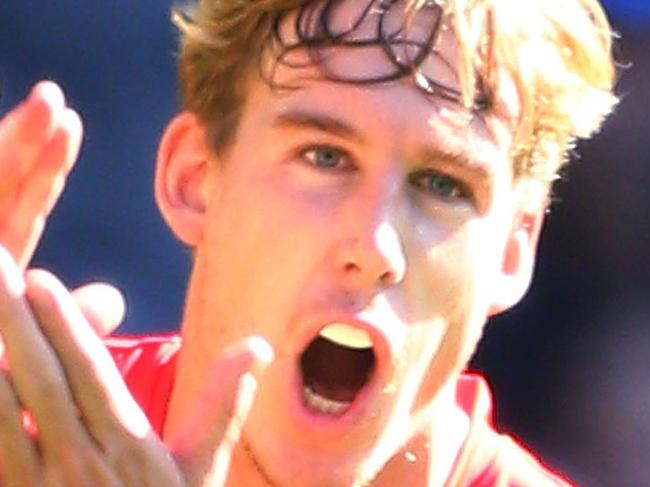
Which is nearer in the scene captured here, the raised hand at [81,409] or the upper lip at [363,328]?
the raised hand at [81,409]

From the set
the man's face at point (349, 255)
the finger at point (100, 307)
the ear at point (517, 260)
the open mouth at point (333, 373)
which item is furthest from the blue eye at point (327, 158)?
the finger at point (100, 307)

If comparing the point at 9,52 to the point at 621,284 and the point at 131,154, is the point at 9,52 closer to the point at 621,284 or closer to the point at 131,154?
the point at 131,154

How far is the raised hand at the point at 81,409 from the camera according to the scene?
670 millimetres

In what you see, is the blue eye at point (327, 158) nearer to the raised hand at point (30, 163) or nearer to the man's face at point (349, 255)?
the man's face at point (349, 255)

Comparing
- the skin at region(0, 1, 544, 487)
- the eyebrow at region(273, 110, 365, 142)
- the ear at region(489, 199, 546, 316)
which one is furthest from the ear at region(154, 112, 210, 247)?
the ear at region(489, 199, 546, 316)

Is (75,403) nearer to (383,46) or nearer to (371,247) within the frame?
(371,247)

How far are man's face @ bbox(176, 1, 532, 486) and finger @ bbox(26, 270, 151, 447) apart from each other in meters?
0.31

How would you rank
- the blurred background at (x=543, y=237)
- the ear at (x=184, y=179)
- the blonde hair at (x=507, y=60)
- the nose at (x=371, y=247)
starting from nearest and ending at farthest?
the nose at (x=371, y=247)
the blonde hair at (x=507, y=60)
the ear at (x=184, y=179)
the blurred background at (x=543, y=237)

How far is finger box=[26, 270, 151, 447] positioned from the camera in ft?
2.20

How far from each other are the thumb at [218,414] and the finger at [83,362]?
0.02 meters

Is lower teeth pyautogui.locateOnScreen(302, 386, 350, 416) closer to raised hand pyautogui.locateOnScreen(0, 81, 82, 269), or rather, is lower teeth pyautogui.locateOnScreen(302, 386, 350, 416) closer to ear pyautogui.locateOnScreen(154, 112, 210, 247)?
ear pyautogui.locateOnScreen(154, 112, 210, 247)

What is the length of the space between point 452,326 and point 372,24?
21cm

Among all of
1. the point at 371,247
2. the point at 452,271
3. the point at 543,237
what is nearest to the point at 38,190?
the point at 371,247

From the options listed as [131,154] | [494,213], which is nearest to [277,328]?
[494,213]
